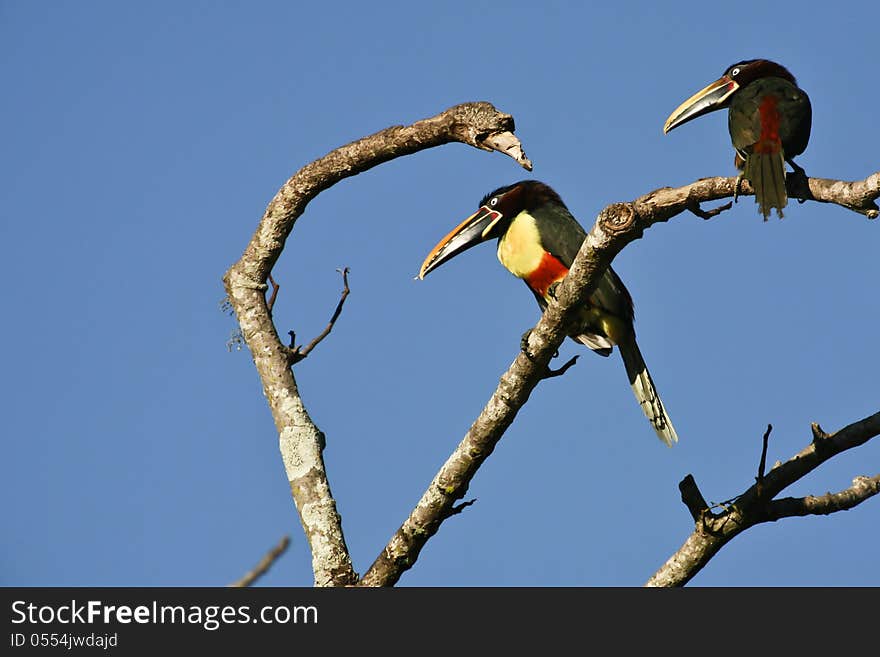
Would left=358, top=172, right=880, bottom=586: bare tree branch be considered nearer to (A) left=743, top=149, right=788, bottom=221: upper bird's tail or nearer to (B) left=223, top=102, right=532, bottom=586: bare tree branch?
(B) left=223, top=102, right=532, bottom=586: bare tree branch

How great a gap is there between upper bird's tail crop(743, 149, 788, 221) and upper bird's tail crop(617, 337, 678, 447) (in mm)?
1841

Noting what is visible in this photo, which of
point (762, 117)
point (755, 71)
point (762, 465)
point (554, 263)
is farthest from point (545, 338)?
point (755, 71)

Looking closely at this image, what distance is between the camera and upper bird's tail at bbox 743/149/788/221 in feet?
19.7

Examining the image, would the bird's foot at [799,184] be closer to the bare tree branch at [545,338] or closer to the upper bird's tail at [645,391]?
the bare tree branch at [545,338]

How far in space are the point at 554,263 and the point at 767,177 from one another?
1.98 metres

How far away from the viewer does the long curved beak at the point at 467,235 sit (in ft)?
25.9

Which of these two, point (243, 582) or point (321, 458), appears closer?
point (243, 582)

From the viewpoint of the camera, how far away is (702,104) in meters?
7.78

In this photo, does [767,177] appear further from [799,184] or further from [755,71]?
[755,71]

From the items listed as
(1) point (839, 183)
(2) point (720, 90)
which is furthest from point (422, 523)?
(2) point (720, 90)

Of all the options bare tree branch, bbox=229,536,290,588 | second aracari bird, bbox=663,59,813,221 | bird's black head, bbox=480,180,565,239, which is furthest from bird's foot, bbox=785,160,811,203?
bare tree branch, bbox=229,536,290,588

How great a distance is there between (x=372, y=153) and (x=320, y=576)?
227 centimetres
